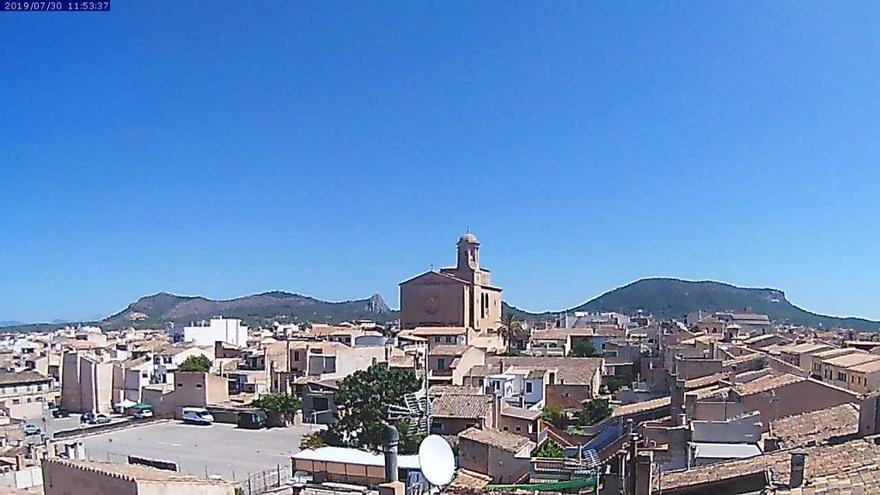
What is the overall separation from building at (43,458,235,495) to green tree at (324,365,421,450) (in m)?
12.0

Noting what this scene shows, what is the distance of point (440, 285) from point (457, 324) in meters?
3.50

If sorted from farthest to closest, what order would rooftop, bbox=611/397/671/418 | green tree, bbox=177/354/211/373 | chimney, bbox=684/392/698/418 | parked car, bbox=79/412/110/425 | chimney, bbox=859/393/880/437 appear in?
green tree, bbox=177/354/211/373 → parked car, bbox=79/412/110/425 → rooftop, bbox=611/397/671/418 → chimney, bbox=684/392/698/418 → chimney, bbox=859/393/880/437

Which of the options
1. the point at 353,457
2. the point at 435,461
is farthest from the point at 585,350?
the point at 435,461

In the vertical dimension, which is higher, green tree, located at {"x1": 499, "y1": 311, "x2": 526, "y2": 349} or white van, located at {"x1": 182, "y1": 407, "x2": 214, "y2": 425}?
green tree, located at {"x1": 499, "y1": 311, "x2": 526, "y2": 349}

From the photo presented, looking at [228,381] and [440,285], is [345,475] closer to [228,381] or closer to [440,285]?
[228,381]

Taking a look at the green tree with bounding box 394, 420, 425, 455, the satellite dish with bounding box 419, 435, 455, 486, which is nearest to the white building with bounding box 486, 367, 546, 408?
the green tree with bounding box 394, 420, 425, 455

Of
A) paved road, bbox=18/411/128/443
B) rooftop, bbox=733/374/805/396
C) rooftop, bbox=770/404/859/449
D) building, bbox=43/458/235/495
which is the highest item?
rooftop, bbox=733/374/805/396

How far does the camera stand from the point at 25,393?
44.1 meters

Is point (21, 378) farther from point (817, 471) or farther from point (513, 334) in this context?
point (817, 471)

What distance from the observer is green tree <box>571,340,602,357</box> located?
48.4m

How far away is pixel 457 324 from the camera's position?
197 ft

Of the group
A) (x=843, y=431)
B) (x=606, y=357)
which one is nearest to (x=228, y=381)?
(x=606, y=357)

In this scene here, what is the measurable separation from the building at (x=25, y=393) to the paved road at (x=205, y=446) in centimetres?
1098

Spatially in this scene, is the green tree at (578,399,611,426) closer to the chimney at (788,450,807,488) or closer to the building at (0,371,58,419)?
the chimney at (788,450,807,488)
